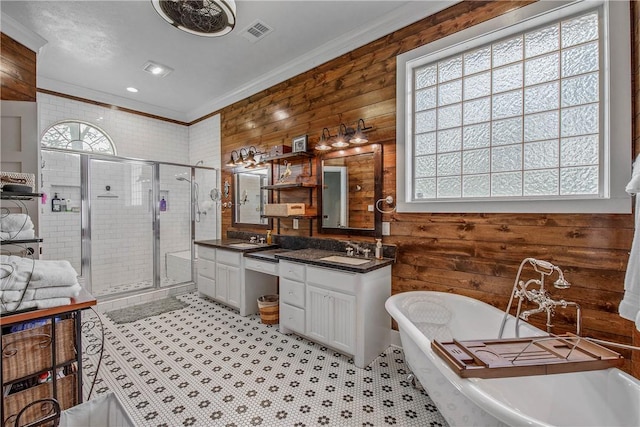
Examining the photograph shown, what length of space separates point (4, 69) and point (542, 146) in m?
4.75

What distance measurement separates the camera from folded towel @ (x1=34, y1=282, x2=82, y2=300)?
140cm

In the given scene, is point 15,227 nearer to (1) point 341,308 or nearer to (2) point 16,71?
(2) point 16,71

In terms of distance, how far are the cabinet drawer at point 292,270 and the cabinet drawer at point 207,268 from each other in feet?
4.68

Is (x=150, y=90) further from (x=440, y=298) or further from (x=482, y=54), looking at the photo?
(x=440, y=298)

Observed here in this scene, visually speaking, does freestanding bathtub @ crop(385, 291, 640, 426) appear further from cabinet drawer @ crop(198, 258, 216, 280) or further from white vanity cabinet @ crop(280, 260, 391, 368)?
cabinet drawer @ crop(198, 258, 216, 280)

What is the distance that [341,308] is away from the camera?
8.13ft

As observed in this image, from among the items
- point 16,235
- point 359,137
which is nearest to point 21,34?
point 16,235

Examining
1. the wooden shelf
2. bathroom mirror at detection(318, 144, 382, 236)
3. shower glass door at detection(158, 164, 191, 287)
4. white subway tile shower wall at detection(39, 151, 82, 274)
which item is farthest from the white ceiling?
the wooden shelf

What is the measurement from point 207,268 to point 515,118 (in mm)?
4015

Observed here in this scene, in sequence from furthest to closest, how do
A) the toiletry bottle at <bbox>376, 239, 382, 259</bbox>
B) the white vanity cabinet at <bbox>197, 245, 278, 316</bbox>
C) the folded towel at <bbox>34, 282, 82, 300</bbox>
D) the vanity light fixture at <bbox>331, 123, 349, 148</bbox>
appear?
the white vanity cabinet at <bbox>197, 245, 278, 316</bbox> → the vanity light fixture at <bbox>331, 123, 349, 148</bbox> → the toiletry bottle at <bbox>376, 239, 382, 259</bbox> → the folded towel at <bbox>34, 282, 82, 300</bbox>

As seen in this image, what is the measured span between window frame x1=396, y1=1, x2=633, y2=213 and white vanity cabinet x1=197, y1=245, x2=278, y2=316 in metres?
2.14

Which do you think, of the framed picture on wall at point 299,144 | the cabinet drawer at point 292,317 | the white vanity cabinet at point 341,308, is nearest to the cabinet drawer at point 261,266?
the white vanity cabinet at point 341,308

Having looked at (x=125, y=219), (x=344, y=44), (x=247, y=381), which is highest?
(x=344, y=44)

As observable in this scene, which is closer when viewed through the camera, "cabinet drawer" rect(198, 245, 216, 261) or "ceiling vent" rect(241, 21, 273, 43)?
"ceiling vent" rect(241, 21, 273, 43)
